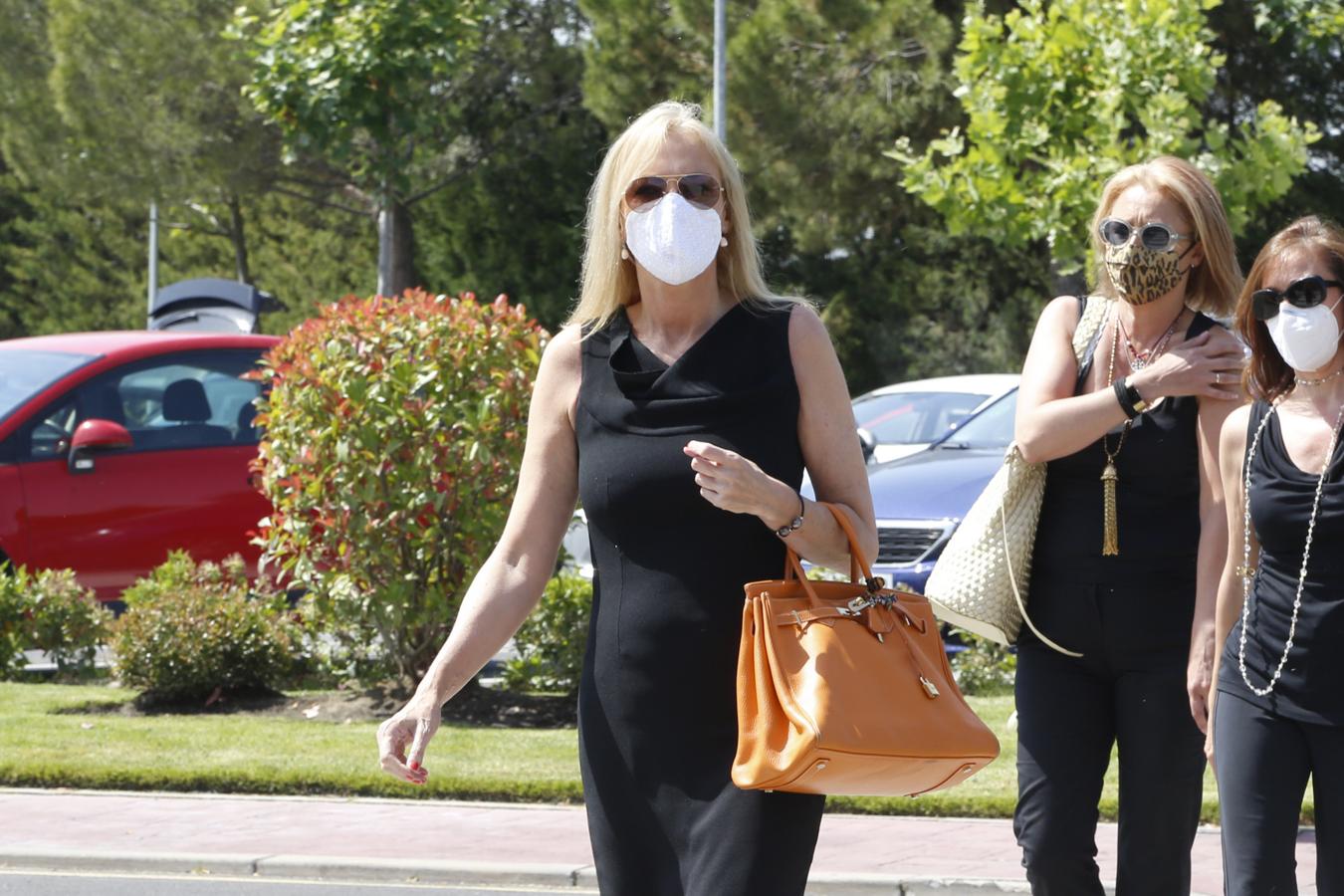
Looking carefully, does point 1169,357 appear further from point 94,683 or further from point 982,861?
point 94,683

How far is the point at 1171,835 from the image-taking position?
4.09 m

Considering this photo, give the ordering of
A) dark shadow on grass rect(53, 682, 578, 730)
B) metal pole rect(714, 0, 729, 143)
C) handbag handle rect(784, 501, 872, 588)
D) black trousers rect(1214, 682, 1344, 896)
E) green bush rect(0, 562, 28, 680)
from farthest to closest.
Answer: metal pole rect(714, 0, 729, 143), green bush rect(0, 562, 28, 680), dark shadow on grass rect(53, 682, 578, 730), black trousers rect(1214, 682, 1344, 896), handbag handle rect(784, 501, 872, 588)

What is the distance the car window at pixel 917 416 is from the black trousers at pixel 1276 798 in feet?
31.0

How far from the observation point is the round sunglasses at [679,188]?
3.26m

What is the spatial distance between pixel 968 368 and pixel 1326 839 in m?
22.8

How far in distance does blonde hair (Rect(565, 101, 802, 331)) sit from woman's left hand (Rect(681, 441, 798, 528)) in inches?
18.7

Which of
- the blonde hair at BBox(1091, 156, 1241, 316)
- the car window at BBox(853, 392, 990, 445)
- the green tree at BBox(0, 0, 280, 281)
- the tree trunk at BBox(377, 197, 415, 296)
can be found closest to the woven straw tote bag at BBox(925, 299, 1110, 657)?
the blonde hair at BBox(1091, 156, 1241, 316)

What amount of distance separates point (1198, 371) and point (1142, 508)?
316 mm

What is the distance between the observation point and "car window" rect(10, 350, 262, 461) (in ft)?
36.1

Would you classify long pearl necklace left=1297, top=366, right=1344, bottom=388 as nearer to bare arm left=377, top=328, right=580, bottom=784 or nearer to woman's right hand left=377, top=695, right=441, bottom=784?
bare arm left=377, top=328, right=580, bottom=784

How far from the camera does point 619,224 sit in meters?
3.38

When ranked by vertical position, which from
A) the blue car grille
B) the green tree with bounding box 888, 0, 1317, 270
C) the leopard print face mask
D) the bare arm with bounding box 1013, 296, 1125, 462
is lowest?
the blue car grille

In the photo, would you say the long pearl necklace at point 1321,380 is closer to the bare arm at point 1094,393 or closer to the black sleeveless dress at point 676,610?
the bare arm at point 1094,393

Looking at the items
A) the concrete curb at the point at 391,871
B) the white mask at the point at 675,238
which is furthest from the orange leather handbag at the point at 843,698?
the concrete curb at the point at 391,871
